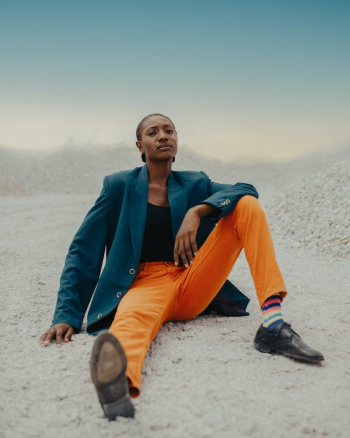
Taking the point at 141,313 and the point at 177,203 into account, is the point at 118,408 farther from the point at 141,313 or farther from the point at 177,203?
the point at 177,203

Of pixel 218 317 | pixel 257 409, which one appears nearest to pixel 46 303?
pixel 218 317

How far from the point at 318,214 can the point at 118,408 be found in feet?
24.9

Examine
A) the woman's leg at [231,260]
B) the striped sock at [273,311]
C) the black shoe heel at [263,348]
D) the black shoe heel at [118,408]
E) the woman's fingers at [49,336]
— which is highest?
the woman's leg at [231,260]

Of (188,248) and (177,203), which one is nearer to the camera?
(188,248)

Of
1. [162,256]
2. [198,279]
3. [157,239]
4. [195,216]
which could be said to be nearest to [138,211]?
[157,239]

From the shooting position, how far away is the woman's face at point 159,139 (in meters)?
3.22

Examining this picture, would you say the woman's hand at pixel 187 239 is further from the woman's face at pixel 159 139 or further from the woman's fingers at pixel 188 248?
the woman's face at pixel 159 139

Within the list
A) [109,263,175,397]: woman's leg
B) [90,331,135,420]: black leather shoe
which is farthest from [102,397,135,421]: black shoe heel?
[109,263,175,397]: woman's leg

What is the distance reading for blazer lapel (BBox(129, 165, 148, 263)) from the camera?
304 cm

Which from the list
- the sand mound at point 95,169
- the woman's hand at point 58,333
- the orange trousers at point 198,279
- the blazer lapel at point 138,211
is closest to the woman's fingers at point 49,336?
the woman's hand at point 58,333

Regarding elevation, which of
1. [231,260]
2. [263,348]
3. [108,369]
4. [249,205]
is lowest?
[263,348]

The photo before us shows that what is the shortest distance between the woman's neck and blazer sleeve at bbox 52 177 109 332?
0.35 m

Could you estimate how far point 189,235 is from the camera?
2793mm

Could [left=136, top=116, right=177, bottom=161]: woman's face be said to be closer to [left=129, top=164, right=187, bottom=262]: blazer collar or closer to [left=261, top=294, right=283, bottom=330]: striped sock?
[left=129, top=164, right=187, bottom=262]: blazer collar
